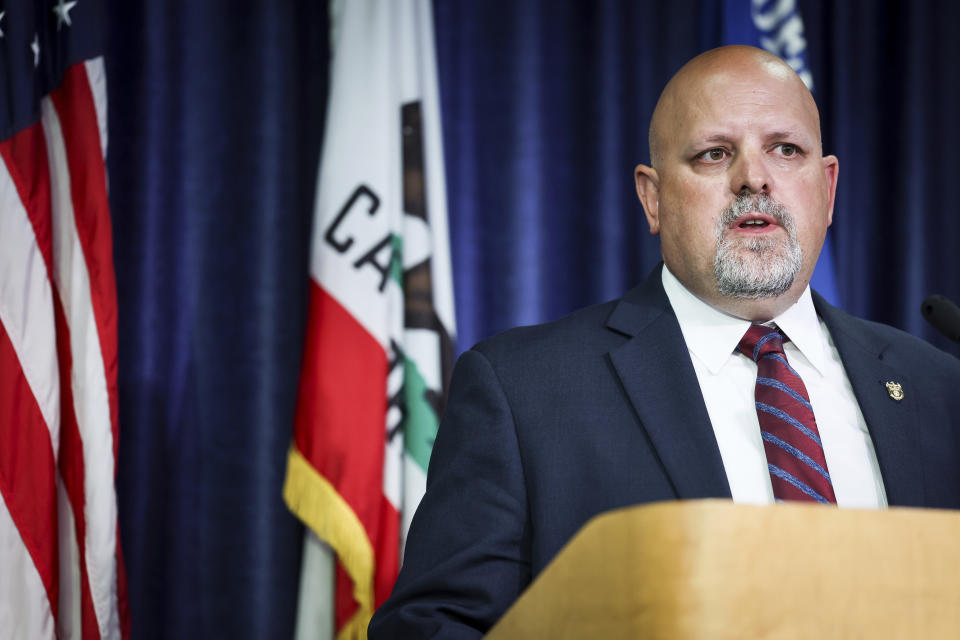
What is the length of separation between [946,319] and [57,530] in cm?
202

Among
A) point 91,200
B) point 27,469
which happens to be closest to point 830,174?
point 91,200

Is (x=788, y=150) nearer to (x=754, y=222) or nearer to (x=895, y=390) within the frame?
(x=754, y=222)

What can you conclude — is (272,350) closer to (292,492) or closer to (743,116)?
(292,492)

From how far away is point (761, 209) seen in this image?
1553 millimetres

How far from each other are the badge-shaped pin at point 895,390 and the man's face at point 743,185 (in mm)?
218

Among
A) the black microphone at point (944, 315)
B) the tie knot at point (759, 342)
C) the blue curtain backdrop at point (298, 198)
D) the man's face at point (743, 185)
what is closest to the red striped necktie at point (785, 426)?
the tie knot at point (759, 342)

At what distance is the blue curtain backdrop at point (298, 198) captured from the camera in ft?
9.07

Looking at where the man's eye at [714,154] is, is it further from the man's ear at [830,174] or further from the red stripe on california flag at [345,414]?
the red stripe on california flag at [345,414]

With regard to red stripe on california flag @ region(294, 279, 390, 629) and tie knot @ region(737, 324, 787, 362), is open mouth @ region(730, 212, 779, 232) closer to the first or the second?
tie knot @ region(737, 324, 787, 362)

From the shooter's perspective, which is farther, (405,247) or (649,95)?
(649,95)

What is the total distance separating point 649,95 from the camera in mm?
3133

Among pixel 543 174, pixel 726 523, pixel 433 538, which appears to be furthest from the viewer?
pixel 543 174

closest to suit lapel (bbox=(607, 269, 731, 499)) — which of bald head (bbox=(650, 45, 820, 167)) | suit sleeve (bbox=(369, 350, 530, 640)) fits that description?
suit sleeve (bbox=(369, 350, 530, 640))

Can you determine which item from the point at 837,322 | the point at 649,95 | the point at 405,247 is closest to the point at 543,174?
the point at 649,95
